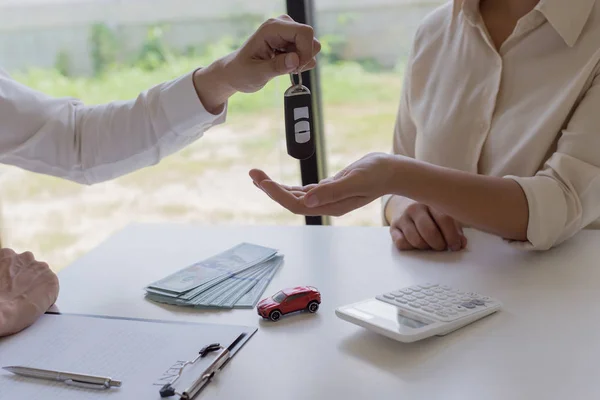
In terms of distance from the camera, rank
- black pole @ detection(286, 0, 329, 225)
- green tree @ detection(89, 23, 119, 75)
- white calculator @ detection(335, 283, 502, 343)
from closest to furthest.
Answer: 1. white calculator @ detection(335, 283, 502, 343)
2. black pole @ detection(286, 0, 329, 225)
3. green tree @ detection(89, 23, 119, 75)

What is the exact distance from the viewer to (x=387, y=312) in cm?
99

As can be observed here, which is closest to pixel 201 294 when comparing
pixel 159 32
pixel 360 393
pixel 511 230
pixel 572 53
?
pixel 360 393

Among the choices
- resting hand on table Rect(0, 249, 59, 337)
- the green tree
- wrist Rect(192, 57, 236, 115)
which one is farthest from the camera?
the green tree

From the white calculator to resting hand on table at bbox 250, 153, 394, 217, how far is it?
0.58 ft

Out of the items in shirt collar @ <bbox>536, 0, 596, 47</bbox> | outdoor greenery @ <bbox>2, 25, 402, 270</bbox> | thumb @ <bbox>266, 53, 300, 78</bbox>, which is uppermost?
shirt collar @ <bbox>536, 0, 596, 47</bbox>

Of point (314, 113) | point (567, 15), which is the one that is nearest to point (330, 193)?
point (567, 15)

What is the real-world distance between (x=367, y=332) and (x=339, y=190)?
0.81 feet

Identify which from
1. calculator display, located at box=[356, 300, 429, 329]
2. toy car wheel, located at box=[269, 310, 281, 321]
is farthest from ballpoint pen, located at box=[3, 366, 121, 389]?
calculator display, located at box=[356, 300, 429, 329]

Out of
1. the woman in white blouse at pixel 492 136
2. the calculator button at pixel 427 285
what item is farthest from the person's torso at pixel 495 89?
the calculator button at pixel 427 285

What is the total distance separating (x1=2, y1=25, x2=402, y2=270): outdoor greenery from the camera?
2381 millimetres

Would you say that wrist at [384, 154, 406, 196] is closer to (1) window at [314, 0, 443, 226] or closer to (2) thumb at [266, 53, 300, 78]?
(2) thumb at [266, 53, 300, 78]

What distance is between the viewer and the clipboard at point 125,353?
0.86 m

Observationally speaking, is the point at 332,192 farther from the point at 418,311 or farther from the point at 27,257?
the point at 27,257

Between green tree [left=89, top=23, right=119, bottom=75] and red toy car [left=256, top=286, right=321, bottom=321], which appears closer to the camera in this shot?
red toy car [left=256, top=286, right=321, bottom=321]
